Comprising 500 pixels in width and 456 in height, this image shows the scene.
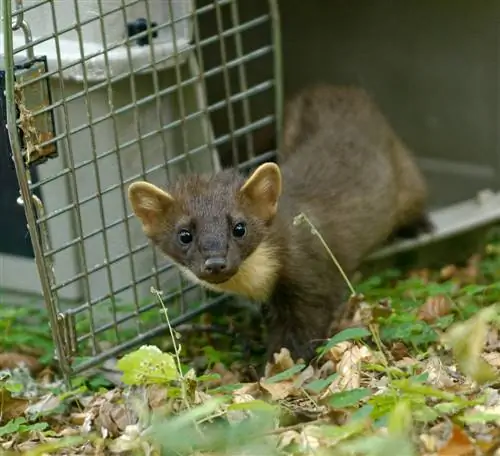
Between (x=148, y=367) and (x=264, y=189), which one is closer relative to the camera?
→ (x=148, y=367)

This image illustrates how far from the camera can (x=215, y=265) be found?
14.0 feet

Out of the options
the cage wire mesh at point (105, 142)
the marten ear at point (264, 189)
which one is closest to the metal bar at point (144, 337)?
the cage wire mesh at point (105, 142)

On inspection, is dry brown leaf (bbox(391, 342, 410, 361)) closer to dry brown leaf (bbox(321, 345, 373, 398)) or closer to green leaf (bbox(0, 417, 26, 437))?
dry brown leaf (bbox(321, 345, 373, 398))

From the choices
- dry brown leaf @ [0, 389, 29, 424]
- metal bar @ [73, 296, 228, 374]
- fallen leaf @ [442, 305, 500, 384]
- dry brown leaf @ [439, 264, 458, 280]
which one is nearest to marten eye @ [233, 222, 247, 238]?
metal bar @ [73, 296, 228, 374]

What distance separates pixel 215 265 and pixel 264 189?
0.44m

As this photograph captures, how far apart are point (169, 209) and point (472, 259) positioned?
2011 millimetres

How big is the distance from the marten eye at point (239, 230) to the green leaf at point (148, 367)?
2.45 feet

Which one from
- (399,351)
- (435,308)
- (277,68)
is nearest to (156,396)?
(399,351)

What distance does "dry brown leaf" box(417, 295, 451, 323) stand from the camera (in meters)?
4.88

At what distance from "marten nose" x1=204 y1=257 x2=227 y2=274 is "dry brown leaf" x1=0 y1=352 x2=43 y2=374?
3.86ft

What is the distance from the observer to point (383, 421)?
3.36 m

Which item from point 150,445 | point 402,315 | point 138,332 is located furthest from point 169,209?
point 150,445

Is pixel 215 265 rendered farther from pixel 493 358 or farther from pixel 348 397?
pixel 493 358

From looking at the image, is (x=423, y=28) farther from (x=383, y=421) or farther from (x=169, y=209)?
(x=383, y=421)
